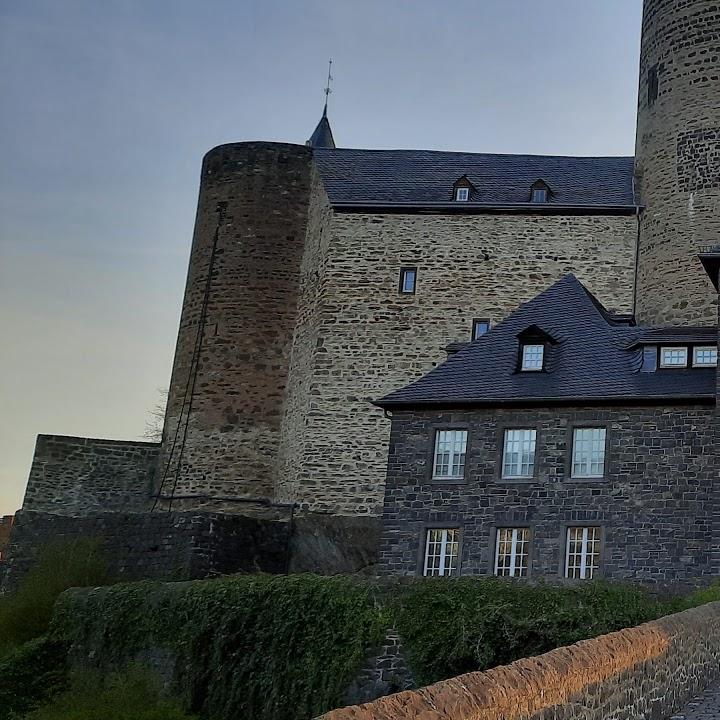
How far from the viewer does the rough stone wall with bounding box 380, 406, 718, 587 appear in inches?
784

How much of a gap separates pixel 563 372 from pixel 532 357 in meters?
0.69

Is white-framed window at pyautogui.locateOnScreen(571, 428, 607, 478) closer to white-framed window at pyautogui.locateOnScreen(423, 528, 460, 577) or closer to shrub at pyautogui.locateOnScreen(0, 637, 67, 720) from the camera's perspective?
white-framed window at pyautogui.locateOnScreen(423, 528, 460, 577)

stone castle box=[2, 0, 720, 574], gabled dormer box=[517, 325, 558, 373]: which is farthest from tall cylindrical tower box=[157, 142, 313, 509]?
gabled dormer box=[517, 325, 558, 373]

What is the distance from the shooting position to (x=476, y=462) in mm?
21484

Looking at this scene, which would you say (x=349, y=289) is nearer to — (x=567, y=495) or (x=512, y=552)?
(x=567, y=495)

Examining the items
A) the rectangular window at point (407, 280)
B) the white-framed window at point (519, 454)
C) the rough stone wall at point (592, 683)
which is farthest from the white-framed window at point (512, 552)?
the rectangular window at point (407, 280)

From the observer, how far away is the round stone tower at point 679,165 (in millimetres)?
27406

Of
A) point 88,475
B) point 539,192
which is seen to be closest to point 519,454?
point 539,192

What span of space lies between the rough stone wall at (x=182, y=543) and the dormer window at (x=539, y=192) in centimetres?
985

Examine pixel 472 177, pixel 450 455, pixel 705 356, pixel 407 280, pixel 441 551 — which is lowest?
pixel 441 551

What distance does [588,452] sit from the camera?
825 inches

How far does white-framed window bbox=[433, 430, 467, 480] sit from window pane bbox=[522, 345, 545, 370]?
1729mm

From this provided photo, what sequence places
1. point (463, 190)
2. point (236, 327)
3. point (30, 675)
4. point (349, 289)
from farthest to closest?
point (236, 327)
point (463, 190)
point (349, 289)
point (30, 675)

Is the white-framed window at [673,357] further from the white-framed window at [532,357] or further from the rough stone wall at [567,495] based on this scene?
the white-framed window at [532,357]
